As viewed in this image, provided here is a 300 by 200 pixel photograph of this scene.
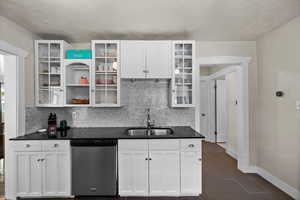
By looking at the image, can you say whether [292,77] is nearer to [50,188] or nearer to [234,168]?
[234,168]

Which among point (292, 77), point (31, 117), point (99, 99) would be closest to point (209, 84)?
point (292, 77)

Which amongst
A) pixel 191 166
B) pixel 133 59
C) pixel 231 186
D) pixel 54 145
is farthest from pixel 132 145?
pixel 231 186

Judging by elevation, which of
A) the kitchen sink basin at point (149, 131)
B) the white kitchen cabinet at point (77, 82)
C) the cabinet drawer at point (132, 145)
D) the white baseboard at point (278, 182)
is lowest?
the white baseboard at point (278, 182)

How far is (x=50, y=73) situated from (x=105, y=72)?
927 mm

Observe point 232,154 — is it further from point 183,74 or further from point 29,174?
point 29,174

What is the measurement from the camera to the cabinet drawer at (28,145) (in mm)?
2508

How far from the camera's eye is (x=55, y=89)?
3066mm

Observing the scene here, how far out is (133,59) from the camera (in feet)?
9.89

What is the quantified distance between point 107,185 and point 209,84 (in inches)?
191

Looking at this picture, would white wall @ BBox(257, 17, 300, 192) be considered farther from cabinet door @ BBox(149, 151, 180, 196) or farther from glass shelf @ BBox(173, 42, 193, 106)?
cabinet door @ BBox(149, 151, 180, 196)

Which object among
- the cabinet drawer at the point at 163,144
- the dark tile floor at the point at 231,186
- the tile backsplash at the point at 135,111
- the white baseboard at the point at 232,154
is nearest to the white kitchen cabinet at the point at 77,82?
the tile backsplash at the point at 135,111

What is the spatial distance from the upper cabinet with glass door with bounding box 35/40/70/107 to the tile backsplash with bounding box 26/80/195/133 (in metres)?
0.38

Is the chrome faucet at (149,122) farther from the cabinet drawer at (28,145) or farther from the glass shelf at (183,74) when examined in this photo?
the cabinet drawer at (28,145)

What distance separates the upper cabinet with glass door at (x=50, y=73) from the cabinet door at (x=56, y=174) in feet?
2.95
